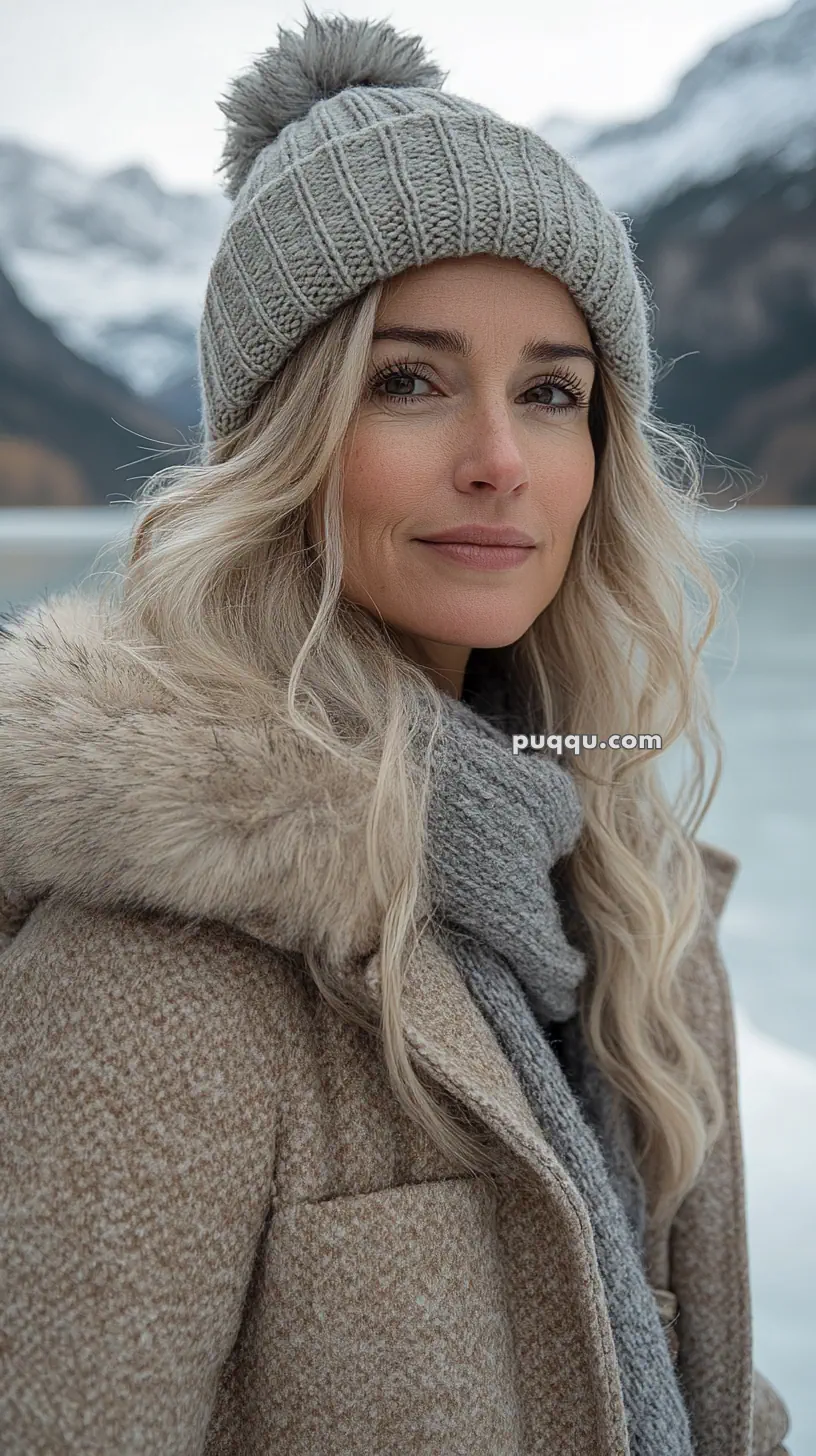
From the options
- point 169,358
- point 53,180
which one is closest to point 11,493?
point 169,358

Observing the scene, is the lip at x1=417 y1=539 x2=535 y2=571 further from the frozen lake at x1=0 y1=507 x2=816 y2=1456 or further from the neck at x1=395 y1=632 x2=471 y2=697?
the frozen lake at x1=0 y1=507 x2=816 y2=1456

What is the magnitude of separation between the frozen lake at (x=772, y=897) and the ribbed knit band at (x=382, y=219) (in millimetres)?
286

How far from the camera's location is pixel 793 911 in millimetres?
2277

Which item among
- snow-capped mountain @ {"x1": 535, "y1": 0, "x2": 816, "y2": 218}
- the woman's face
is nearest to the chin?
the woman's face

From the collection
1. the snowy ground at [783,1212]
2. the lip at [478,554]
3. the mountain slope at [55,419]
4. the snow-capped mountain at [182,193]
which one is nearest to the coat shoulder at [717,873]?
the lip at [478,554]

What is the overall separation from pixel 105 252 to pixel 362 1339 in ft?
13.9

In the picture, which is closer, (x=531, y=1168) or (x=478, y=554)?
(x=531, y=1168)

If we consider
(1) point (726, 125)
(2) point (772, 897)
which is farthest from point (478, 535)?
(1) point (726, 125)

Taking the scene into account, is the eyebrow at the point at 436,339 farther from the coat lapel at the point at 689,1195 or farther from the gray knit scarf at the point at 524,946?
the coat lapel at the point at 689,1195

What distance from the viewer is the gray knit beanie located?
80cm

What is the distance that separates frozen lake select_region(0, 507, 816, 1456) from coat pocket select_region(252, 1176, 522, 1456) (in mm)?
608

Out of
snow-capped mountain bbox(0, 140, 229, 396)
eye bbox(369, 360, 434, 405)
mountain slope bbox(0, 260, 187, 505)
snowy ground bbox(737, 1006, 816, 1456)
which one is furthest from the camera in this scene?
snow-capped mountain bbox(0, 140, 229, 396)

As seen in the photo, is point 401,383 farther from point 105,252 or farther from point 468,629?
point 105,252

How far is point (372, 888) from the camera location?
0.67m
